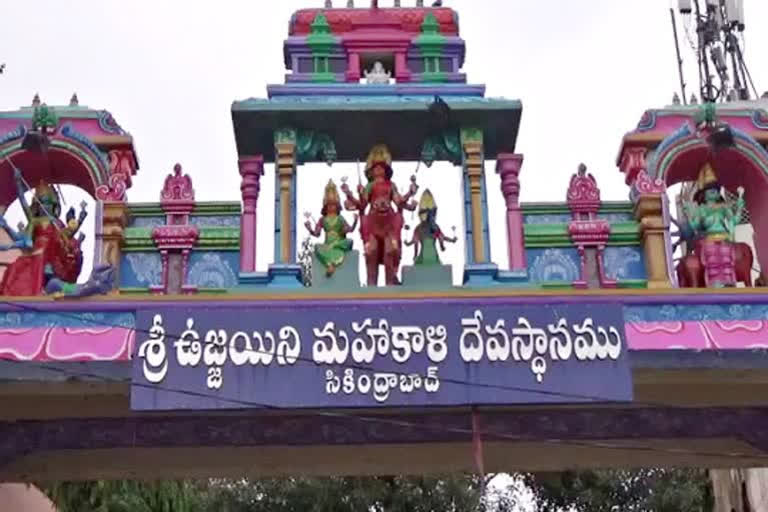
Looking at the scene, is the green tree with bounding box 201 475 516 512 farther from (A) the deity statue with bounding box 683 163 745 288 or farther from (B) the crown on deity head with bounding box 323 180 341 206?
(B) the crown on deity head with bounding box 323 180 341 206

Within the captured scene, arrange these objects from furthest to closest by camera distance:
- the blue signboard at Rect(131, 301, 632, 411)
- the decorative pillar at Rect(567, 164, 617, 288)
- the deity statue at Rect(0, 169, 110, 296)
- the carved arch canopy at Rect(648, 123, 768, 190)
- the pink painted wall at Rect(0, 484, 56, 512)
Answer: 1. the pink painted wall at Rect(0, 484, 56, 512)
2. the carved arch canopy at Rect(648, 123, 768, 190)
3. the decorative pillar at Rect(567, 164, 617, 288)
4. the deity statue at Rect(0, 169, 110, 296)
5. the blue signboard at Rect(131, 301, 632, 411)

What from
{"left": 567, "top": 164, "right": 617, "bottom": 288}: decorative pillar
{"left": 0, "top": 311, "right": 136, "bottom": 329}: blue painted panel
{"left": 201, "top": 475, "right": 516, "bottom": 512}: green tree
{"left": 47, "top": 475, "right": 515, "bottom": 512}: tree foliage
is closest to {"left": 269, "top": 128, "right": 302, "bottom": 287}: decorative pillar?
{"left": 0, "top": 311, "right": 136, "bottom": 329}: blue painted panel

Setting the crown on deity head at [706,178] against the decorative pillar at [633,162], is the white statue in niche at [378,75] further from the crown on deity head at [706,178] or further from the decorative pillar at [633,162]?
the crown on deity head at [706,178]

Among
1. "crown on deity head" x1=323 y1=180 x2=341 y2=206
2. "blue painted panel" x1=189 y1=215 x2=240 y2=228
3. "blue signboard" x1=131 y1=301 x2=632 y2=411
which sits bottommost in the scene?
"blue signboard" x1=131 y1=301 x2=632 y2=411

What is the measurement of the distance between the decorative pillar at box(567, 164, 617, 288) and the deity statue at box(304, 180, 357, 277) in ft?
6.48

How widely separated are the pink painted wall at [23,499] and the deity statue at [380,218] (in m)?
5.87

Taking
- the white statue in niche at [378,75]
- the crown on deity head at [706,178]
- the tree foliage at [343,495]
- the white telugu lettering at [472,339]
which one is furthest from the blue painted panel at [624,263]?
the tree foliage at [343,495]

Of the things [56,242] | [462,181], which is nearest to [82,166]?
[56,242]

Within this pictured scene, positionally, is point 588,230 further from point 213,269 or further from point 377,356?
point 213,269

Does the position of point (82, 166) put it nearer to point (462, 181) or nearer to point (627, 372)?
point (462, 181)

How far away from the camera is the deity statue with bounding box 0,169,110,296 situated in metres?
9.11

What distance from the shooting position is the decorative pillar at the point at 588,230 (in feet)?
30.6

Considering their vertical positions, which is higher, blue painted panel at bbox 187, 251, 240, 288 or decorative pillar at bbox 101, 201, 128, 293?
decorative pillar at bbox 101, 201, 128, 293

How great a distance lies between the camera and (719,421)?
9.93m
